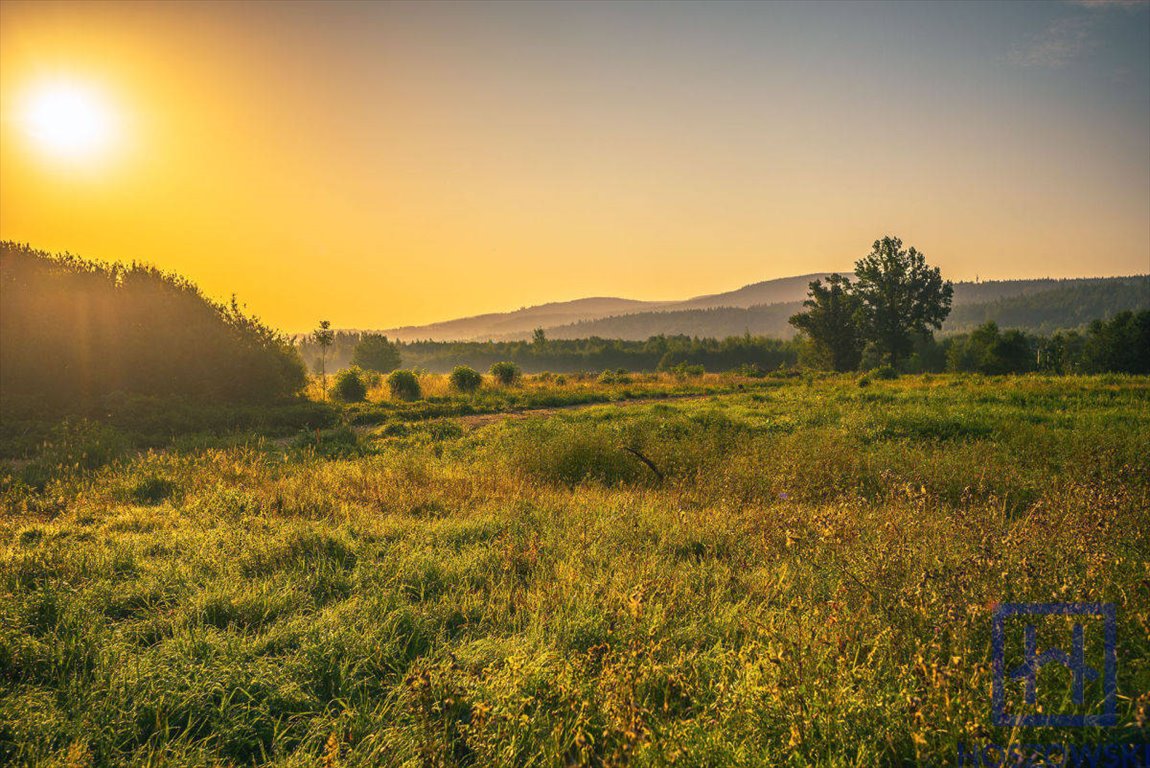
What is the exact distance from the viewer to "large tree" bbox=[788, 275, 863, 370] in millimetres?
57000

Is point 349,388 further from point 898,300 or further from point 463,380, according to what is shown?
point 898,300

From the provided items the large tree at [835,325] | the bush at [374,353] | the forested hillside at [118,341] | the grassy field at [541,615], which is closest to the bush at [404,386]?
the forested hillside at [118,341]

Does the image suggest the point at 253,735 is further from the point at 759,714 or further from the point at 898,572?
the point at 898,572

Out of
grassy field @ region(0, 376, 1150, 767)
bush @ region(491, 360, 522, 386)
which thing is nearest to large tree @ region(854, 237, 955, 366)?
bush @ region(491, 360, 522, 386)

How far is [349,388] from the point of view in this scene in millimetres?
29703

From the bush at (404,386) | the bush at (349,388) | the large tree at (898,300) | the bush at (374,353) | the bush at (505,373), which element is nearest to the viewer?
the bush at (349,388)

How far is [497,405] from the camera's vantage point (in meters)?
25.6

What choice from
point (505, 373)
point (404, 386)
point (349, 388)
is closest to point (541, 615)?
point (349, 388)

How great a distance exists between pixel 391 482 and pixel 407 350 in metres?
179

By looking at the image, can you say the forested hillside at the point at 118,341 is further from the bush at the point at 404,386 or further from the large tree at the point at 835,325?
the large tree at the point at 835,325

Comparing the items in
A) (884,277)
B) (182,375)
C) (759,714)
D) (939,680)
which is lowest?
(759,714)

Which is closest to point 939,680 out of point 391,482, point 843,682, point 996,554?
point 843,682

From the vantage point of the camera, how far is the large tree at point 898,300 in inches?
2238

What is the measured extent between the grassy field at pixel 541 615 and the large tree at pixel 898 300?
5470 centimetres
